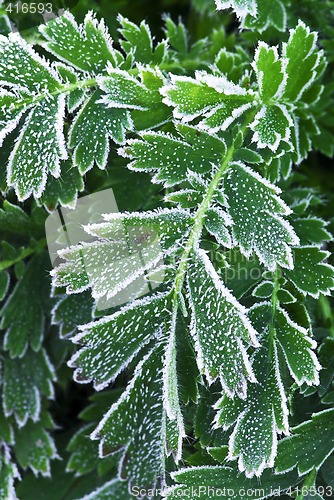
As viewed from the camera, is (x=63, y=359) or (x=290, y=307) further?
(x=63, y=359)

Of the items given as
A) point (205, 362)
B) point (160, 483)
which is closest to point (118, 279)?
point (205, 362)

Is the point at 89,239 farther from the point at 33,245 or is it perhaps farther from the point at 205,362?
the point at 205,362

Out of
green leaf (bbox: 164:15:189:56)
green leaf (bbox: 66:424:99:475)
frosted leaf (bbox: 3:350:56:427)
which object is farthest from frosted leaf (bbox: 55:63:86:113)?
green leaf (bbox: 66:424:99:475)

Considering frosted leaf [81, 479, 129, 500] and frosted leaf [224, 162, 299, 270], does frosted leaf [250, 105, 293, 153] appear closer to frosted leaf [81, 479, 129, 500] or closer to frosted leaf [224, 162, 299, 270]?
frosted leaf [224, 162, 299, 270]

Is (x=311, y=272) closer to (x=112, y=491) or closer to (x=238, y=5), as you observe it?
(x=238, y=5)

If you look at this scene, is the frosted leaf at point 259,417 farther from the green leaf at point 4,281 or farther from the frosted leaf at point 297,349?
the green leaf at point 4,281
